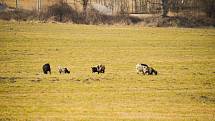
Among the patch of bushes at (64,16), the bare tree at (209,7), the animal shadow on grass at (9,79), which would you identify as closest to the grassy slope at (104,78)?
the animal shadow on grass at (9,79)

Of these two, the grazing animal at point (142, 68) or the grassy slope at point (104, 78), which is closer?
the grassy slope at point (104, 78)

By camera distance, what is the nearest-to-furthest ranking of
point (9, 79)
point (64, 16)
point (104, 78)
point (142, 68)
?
point (9, 79) < point (104, 78) < point (142, 68) < point (64, 16)

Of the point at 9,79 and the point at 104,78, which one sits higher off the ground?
the point at 9,79

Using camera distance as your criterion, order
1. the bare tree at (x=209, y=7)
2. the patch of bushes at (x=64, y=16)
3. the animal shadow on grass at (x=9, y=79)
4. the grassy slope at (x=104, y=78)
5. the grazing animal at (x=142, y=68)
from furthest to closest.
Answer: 1. the bare tree at (x=209, y=7)
2. the patch of bushes at (x=64, y=16)
3. the grazing animal at (x=142, y=68)
4. the animal shadow on grass at (x=9, y=79)
5. the grassy slope at (x=104, y=78)

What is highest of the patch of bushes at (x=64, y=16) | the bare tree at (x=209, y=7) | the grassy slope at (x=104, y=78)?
the bare tree at (x=209, y=7)

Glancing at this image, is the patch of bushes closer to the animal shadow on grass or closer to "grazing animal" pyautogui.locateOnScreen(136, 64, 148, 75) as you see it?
"grazing animal" pyautogui.locateOnScreen(136, 64, 148, 75)

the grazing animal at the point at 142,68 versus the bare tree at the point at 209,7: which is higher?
the bare tree at the point at 209,7

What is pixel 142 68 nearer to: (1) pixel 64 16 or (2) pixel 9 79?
(2) pixel 9 79

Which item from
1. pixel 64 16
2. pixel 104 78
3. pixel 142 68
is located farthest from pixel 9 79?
pixel 64 16

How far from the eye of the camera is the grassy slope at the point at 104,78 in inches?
725

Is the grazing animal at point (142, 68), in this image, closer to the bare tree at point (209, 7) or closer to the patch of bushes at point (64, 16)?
the patch of bushes at point (64, 16)

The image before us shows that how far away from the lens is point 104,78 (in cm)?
2586

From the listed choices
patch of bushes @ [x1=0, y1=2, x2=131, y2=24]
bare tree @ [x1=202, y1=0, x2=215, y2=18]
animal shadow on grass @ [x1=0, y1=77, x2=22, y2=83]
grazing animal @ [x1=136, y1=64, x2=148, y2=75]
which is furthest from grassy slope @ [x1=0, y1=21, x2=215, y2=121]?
bare tree @ [x1=202, y1=0, x2=215, y2=18]

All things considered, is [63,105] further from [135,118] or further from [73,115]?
[135,118]
